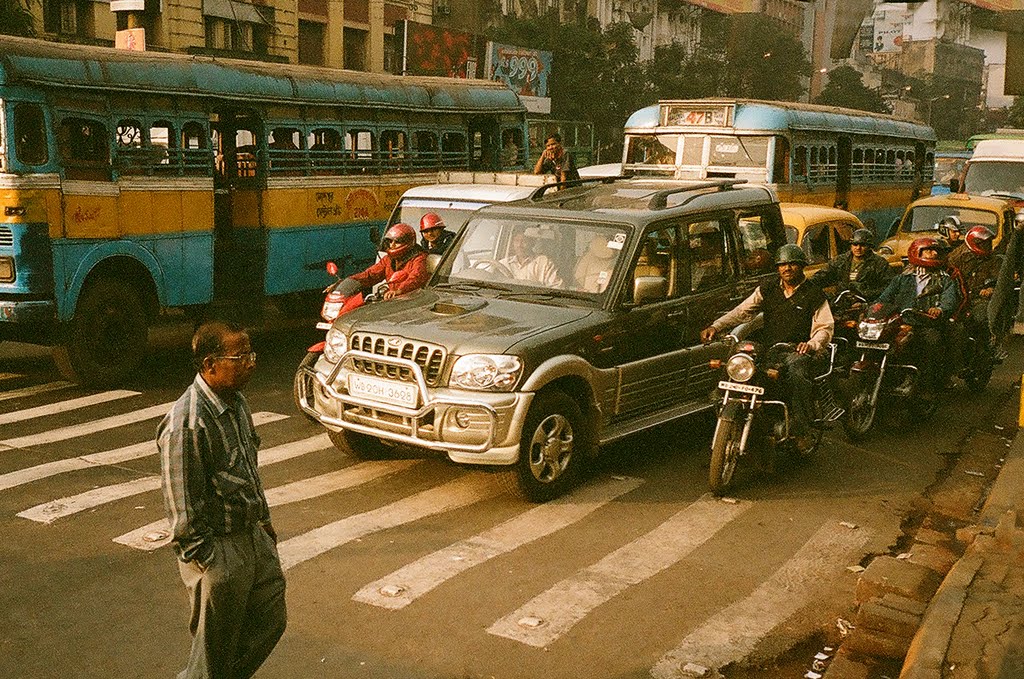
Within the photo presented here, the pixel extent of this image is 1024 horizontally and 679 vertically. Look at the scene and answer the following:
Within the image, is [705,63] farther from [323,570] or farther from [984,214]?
[323,570]

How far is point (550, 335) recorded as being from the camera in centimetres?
781

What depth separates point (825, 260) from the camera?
14.1m

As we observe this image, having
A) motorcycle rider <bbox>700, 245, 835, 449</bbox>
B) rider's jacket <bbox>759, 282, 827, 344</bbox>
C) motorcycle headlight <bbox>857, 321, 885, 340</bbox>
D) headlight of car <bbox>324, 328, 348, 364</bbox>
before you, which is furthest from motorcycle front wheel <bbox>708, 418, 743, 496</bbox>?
headlight of car <bbox>324, 328, 348, 364</bbox>

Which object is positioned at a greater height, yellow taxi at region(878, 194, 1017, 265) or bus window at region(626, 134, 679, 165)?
bus window at region(626, 134, 679, 165)

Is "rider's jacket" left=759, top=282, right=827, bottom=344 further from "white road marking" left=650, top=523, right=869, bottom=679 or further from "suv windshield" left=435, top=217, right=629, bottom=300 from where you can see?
"white road marking" left=650, top=523, right=869, bottom=679

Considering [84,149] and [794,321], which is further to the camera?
[84,149]

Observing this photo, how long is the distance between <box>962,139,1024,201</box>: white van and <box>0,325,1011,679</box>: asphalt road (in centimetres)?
1531

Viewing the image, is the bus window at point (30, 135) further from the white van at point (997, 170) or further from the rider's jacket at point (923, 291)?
the white van at point (997, 170)

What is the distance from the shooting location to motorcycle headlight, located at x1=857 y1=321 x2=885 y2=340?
10047 mm

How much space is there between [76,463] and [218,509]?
5296mm

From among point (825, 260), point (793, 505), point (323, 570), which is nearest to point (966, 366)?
point (825, 260)

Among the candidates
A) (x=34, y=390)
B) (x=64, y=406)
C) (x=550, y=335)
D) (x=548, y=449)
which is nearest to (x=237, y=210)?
(x=34, y=390)

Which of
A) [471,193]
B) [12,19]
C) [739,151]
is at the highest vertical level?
[12,19]

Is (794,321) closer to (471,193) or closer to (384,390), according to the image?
(384,390)
